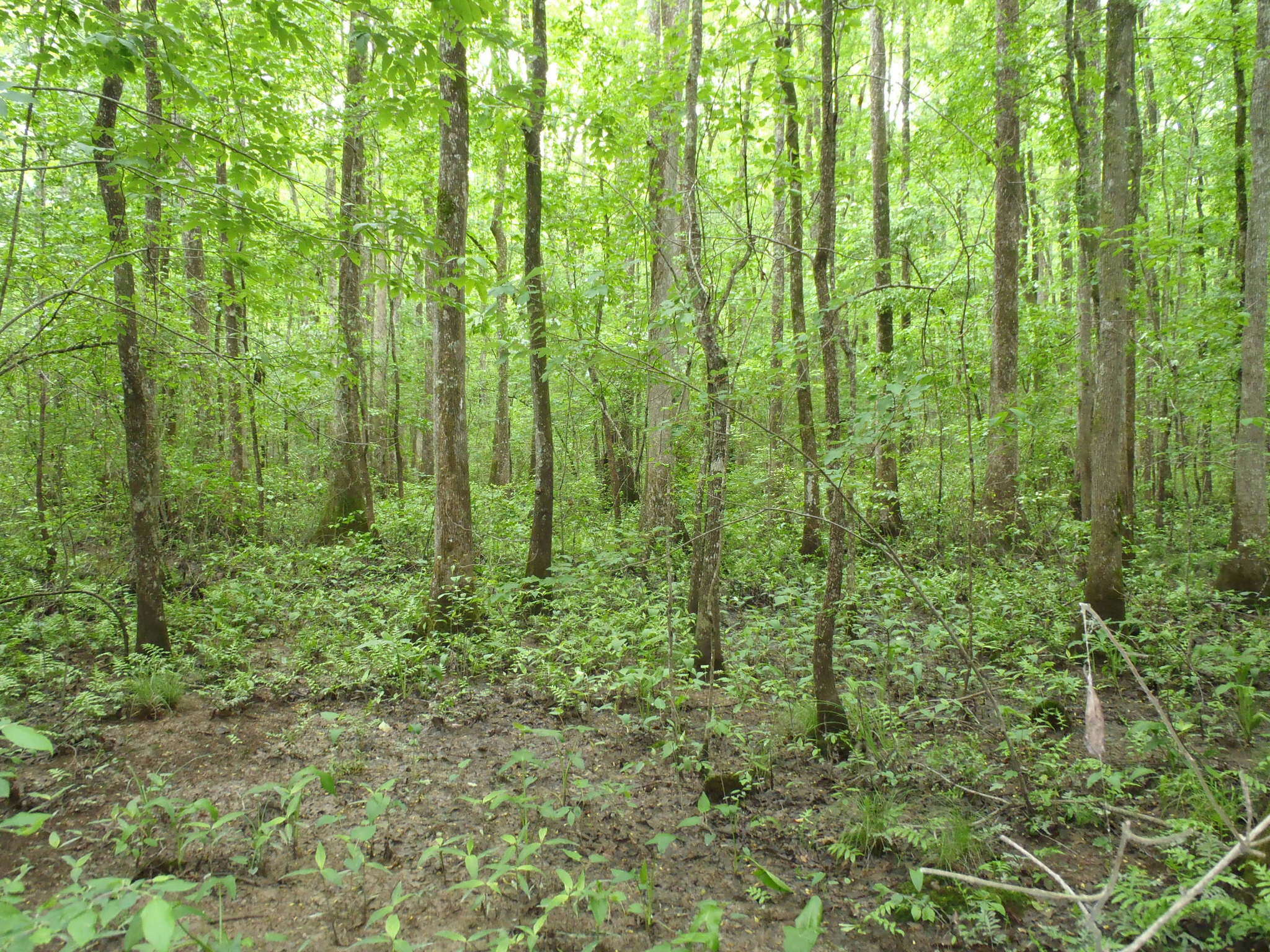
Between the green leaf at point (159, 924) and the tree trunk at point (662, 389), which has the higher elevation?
the tree trunk at point (662, 389)

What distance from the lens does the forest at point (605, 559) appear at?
10.4ft

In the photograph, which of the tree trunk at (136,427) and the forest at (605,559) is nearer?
the forest at (605,559)

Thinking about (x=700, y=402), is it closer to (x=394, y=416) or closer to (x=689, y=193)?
(x=689, y=193)

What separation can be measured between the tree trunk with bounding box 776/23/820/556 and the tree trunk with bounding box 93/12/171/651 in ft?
17.0

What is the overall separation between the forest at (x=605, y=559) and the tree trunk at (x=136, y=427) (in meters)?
0.04

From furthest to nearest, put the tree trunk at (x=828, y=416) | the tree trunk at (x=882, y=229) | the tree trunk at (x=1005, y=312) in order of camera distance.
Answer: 1. the tree trunk at (x=882, y=229)
2. the tree trunk at (x=1005, y=312)
3. the tree trunk at (x=828, y=416)

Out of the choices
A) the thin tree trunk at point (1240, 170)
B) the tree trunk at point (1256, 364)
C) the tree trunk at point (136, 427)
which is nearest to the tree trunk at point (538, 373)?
the tree trunk at point (136, 427)

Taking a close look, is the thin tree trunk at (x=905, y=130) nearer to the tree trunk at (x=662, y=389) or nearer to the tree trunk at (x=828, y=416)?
the tree trunk at (x=662, y=389)

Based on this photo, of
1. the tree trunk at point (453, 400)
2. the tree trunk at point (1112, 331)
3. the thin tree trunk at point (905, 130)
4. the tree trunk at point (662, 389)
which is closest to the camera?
the tree trunk at point (1112, 331)

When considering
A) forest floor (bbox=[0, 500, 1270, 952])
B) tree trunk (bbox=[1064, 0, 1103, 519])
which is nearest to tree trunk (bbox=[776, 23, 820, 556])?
forest floor (bbox=[0, 500, 1270, 952])

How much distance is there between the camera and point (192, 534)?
28.8ft

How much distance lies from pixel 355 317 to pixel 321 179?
16368mm

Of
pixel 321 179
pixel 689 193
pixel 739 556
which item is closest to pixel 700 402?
pixel 689 193

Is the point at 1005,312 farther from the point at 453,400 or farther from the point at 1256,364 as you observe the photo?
the point at 453,400
